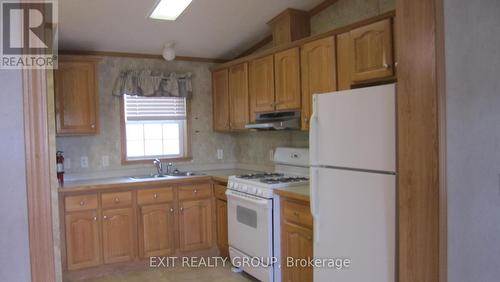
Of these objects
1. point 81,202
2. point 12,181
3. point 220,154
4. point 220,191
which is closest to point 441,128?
point 12,181

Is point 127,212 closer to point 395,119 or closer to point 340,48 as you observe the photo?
point 340,48

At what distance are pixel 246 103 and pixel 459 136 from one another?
2623mm

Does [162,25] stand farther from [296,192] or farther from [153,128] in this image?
[296,192]

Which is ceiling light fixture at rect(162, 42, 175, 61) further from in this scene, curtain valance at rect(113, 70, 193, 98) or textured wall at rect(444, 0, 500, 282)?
textured wall at rect(444, 0, 500, 282)

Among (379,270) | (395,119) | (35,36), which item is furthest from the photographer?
(379,270)

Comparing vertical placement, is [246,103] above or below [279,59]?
below

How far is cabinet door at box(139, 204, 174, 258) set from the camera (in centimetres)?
392

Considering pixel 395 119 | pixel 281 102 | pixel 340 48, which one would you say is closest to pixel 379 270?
pixel 395 119

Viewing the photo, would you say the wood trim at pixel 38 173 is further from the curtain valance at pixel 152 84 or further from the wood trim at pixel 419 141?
the curtain valance at pixel 152 84

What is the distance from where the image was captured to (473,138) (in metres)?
1.82

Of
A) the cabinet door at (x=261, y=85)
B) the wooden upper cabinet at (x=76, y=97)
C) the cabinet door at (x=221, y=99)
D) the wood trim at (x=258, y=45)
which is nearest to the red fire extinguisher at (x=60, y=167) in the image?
the wooden upper cabinet at (x=76, y=97)

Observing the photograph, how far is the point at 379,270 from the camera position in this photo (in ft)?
6.89

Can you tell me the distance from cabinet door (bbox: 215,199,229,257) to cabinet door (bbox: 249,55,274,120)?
98cm

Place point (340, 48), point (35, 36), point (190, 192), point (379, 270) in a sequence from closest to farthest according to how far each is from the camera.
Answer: point (35, 36)
point (379, 270)
point (340, 48)
point (190, 192)
